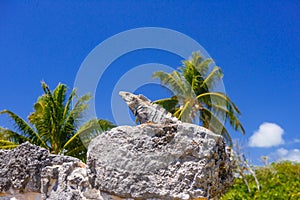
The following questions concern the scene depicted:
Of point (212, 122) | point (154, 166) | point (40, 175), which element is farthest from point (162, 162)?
point (212, 122)

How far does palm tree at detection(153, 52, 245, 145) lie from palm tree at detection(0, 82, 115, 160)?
115 inches

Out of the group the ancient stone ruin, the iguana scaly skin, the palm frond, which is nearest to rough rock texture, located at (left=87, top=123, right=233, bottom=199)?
the ancient stone ruin

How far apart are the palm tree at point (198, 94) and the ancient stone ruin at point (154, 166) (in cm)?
1009

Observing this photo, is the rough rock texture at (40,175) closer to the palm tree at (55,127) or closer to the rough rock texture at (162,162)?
the rough rock texture at (162,162)

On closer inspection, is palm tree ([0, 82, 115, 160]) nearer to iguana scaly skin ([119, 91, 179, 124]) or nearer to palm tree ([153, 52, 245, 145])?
palm tree ([153, 52, 245, 145])

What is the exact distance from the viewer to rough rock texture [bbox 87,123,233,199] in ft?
12.3

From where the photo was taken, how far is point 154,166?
3.80 m

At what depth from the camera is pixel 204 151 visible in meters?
3.77

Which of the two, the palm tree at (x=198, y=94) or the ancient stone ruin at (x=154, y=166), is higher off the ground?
the palm tree at (x=198, y=94)

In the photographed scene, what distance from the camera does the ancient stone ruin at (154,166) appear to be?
12.3ft

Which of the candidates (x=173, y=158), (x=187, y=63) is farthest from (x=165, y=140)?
(x=187, y=63)

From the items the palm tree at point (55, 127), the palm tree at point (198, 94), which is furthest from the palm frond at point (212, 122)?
the palm tree at point (55, 127)

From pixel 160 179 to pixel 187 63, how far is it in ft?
39.5

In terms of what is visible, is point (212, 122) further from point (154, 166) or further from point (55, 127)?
point (154, 166)
